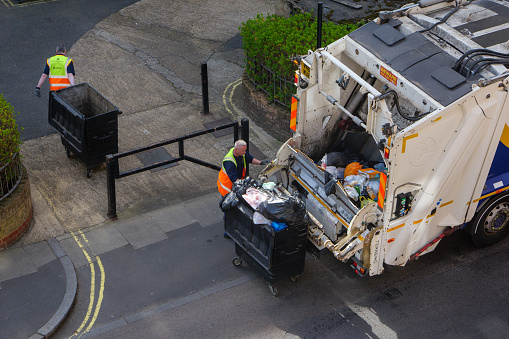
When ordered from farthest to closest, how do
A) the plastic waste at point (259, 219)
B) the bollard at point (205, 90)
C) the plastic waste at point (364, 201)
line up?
1. the bollard at point (205, 90)
2. the plastic waste at point (364, 201)
3. the plastic waste at point (259, 219)

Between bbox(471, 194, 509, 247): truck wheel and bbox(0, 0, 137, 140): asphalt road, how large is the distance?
282 inches

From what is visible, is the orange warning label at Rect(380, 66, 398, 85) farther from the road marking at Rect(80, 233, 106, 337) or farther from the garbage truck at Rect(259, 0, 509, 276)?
the road marking at Rect(80, 233, 106, 337)

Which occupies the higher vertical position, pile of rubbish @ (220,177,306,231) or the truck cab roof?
the truck cab roof

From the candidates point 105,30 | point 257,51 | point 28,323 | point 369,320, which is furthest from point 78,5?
point 369,320

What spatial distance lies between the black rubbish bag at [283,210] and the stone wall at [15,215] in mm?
3291

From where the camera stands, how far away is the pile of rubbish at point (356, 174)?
287 inches

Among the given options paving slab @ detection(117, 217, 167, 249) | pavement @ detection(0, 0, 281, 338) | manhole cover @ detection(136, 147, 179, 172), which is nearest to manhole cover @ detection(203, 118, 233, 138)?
pavement @ detection(0, 0, 281, 338)

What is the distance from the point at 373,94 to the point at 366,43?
1079mm

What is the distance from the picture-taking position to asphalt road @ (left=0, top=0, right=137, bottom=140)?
1155 cm

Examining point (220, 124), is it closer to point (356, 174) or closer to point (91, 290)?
point (356, 174)

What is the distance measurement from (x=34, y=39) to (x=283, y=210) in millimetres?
9795

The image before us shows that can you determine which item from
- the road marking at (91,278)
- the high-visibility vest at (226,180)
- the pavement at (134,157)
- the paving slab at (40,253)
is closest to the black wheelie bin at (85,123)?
the pavement at (134,157)

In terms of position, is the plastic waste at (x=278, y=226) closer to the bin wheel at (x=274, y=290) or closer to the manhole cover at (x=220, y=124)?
the bin wheel at (x=274, y=290)

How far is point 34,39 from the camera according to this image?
14.4 meters
